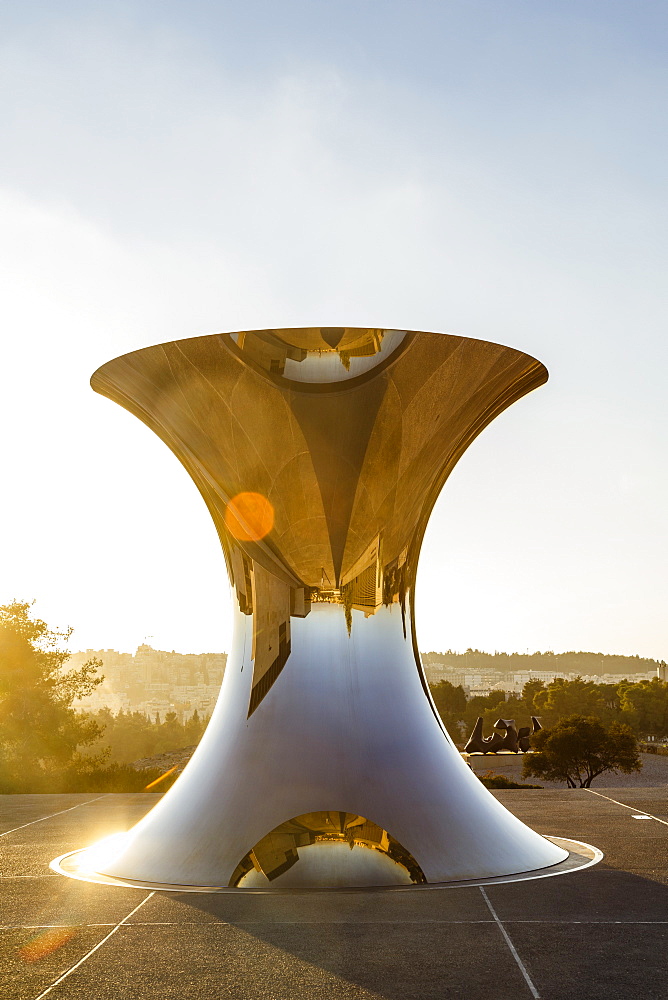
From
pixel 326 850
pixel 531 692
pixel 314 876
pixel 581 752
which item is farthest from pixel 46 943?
pixel 531 692

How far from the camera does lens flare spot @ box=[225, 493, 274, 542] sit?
7.50 m

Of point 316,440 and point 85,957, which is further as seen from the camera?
point 316,440

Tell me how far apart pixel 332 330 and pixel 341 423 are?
68cm

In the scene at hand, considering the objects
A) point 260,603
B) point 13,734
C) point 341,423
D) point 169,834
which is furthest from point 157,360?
point 13,734

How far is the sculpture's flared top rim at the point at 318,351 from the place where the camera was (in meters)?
6.84

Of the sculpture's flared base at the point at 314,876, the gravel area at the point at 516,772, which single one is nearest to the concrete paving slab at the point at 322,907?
the sculpture's flared base at the point at 314,876

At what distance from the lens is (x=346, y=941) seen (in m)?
5.12

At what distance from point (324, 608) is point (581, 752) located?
25.4 meters

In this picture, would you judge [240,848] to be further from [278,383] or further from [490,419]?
[490,419]

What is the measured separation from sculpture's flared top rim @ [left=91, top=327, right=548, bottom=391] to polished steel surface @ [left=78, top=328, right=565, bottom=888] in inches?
0.5

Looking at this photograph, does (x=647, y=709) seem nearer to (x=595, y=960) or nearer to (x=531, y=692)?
(x=531, y=692)

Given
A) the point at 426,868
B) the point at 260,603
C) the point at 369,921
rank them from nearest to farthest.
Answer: the point at 369,921
the point at 426,868
the point at 260,603

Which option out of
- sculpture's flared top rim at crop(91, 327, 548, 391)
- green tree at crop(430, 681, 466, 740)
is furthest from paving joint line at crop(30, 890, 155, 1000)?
green tree at crop(430, 681, 466, 740)

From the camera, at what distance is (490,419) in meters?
8.42
